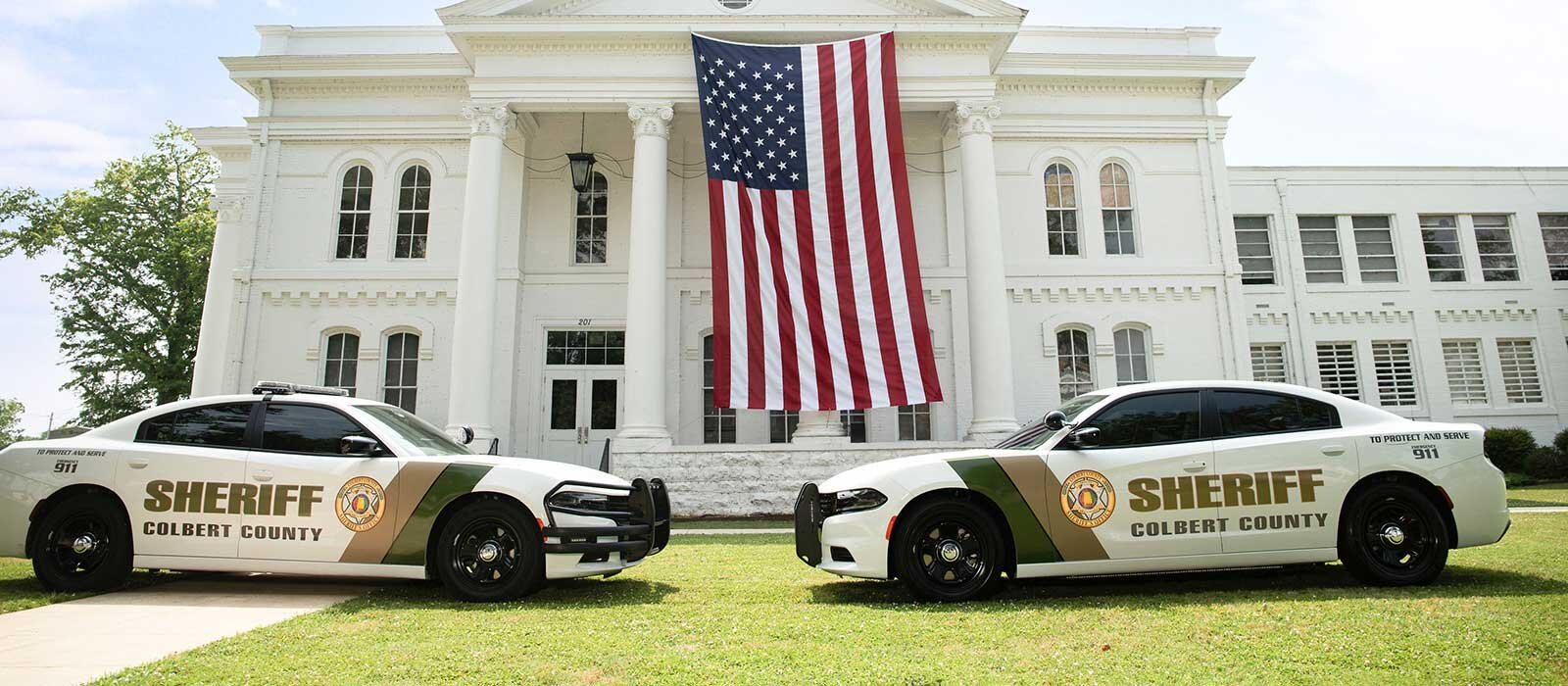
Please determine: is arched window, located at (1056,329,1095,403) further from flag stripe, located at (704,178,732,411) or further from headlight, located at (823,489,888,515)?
headlight, located at (823,489,888,515)

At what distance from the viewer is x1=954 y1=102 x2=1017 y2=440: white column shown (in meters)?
14.9

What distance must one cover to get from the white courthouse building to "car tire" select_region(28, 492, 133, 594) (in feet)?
29.0

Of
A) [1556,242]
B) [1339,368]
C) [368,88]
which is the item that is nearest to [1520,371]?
[1556,242]

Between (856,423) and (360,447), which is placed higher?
(856,423)

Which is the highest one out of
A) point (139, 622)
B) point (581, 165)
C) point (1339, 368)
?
point (581, 165)

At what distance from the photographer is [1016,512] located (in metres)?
5.85

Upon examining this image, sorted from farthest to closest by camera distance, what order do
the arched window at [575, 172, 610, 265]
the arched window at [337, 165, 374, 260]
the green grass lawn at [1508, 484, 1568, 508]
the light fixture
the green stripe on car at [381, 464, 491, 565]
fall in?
the arched window at [575, 172, 610, 265] → the arched window at [337, 165, 374, 260] → the light fixture → the green grass lawn at [1508, 484, 1568, 508] → the green stripe on car at [381, 464, 491, 565]

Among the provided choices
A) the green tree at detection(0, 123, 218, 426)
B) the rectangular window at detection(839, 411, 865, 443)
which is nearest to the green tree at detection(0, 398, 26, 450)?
the green tree at detection(0, 123, 218, 426)

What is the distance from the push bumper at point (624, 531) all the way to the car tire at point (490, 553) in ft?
0.51

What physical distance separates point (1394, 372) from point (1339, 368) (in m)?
1.40

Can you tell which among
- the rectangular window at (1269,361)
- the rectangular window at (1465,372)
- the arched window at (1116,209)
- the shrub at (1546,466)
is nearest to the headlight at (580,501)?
the arched window at (1116,209)

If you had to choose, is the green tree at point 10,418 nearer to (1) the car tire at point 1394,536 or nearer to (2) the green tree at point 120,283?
(2) the green tree at point 120,283

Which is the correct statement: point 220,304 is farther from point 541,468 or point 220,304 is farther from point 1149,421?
point 1149,421

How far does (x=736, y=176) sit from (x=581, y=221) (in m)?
4.62
